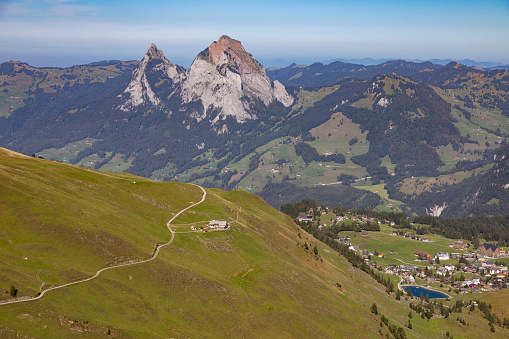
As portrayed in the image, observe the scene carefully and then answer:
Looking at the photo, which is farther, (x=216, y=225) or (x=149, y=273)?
(x=216, y=225)

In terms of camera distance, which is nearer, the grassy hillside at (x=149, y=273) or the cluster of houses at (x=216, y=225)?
the grassy hillside at (x=149, y=273)

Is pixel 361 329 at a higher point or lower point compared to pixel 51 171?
lower

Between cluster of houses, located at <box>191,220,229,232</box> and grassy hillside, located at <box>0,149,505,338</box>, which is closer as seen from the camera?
grassy hillside, located at <box>0,149,505,338</box>

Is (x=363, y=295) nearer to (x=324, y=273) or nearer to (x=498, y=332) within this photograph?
(x=324, y=273)

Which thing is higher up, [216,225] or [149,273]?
[149,273]

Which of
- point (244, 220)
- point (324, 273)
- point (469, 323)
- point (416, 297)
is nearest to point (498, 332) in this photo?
point (469, 323)

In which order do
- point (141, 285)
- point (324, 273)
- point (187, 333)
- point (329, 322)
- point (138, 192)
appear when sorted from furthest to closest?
point (324, 273)
point (138, 192)
point (329, 322)
point (141, 285)
point (187, 333)

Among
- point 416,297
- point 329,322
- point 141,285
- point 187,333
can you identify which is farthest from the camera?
point 416,297

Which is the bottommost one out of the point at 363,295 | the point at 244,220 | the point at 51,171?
the point at 363,295
